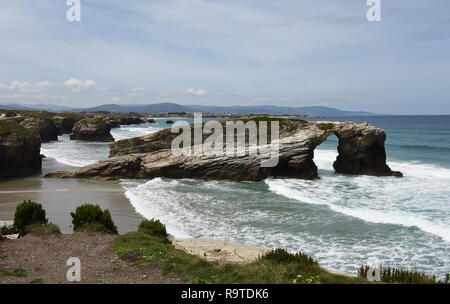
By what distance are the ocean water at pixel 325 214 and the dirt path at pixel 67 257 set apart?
4.67m

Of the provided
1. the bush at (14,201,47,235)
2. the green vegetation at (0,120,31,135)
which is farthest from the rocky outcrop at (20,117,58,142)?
the bush at (14,201,47,235)

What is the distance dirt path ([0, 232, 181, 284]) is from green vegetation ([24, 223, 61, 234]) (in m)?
0.35

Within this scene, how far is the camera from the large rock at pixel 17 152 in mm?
31656

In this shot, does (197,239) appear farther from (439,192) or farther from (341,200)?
(439,192)

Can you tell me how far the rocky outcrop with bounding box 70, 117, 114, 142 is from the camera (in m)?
70.7

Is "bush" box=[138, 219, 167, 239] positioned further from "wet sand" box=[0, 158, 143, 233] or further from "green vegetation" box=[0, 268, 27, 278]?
"green vegetation" box=[0, 268, 27, 278]

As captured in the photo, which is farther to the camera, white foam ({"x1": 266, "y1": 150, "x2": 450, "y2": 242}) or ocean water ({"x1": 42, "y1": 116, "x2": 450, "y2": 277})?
white foam ({"x1": 266, "y1": 150, "x2": 450, "y2": 242})

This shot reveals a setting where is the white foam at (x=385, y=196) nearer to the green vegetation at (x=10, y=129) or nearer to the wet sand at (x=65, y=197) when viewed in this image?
the wet sand at (x=65, y=197)

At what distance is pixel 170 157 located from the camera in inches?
1316

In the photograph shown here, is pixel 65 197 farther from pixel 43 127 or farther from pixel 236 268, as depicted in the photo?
pixel 43 127

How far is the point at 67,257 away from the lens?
40.0 ft

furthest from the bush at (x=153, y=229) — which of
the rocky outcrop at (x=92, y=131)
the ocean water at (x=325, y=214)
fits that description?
the rocky outcrop at (x=92, y=131)
